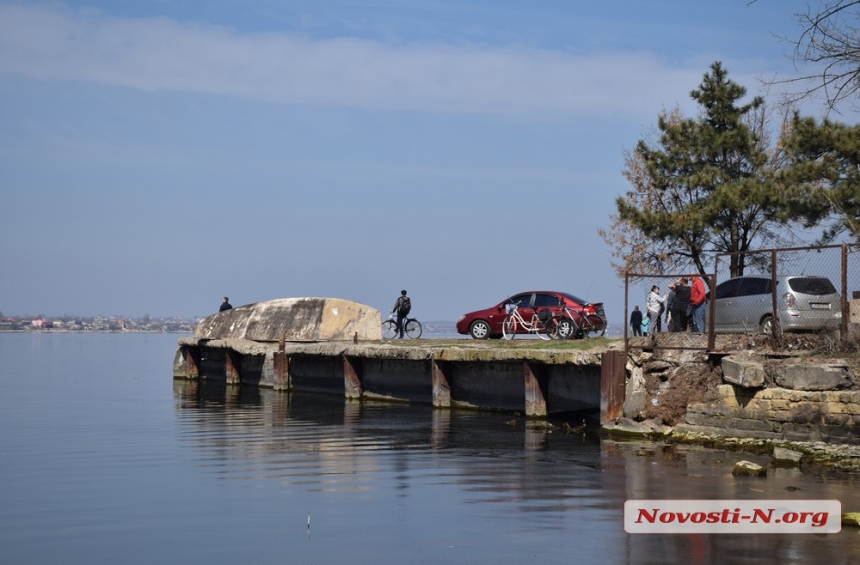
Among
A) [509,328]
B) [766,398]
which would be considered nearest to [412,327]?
[509,328]

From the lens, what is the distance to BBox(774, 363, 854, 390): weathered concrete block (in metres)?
15.4

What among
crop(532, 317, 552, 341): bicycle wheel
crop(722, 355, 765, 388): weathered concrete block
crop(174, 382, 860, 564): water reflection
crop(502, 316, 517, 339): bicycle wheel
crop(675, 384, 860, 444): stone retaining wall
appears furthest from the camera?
crop(502, 316, 517, 339): bicycle wheel

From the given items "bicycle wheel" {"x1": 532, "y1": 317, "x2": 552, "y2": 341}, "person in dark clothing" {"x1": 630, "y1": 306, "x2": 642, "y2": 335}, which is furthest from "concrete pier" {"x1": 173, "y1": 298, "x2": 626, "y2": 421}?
"person in dark clothing" {"x1": 630, "y1": 306, "x2": 642, "y2": 335}

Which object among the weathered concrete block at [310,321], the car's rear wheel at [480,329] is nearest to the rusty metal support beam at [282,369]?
the weathered concrete block at [310,321]

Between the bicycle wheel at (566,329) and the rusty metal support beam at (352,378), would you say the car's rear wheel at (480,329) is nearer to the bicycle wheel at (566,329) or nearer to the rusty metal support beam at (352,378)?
the bicycle wheel at (566,329)

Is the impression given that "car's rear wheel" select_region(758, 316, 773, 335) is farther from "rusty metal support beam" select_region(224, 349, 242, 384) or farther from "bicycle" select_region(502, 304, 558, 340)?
"rusty metal support beam" select_region(224, 349, 242, 384)

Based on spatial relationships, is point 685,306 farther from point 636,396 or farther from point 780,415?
point 780,415

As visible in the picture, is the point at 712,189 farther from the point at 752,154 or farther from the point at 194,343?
the point at 194,343

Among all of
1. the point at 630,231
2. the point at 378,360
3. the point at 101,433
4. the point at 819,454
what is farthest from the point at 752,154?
the point at 101,433

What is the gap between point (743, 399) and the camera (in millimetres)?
16891

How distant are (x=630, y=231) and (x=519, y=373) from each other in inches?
778

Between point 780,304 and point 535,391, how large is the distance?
17.9 feet

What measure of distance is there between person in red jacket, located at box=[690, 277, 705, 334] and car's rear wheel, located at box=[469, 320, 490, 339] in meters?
8.72

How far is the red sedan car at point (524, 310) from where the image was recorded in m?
27.3
